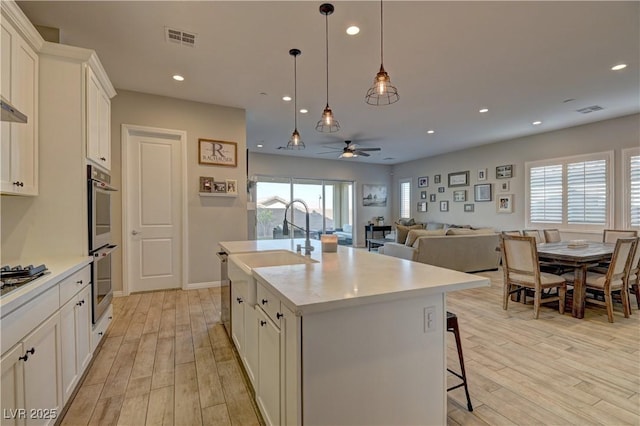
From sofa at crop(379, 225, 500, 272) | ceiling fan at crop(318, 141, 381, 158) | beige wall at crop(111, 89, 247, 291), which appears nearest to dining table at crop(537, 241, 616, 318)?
sofa at crop(379, 225, 500, 272)

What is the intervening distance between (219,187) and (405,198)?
7355mm

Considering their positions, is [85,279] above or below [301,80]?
below

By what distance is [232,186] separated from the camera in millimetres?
4848

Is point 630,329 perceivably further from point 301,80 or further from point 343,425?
point 301,80

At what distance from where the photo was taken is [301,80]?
3859 mm

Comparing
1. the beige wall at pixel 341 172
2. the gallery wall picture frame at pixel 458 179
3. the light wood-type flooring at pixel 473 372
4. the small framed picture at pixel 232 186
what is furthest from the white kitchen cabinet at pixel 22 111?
the gallery wall picture frame at pixel 458 179

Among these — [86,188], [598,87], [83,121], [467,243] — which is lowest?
[467,243]

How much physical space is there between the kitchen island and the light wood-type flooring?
21.7 inches

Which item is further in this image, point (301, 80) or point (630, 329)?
point (301, 80)

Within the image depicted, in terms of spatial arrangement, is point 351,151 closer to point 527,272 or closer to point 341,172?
point 341,172

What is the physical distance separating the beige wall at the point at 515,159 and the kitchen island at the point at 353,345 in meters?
6.13

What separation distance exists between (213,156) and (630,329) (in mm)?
5599

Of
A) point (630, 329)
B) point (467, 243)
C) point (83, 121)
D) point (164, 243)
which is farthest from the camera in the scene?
point (467, 243)

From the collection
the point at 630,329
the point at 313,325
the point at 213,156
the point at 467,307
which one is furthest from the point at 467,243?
the point at 313,325
